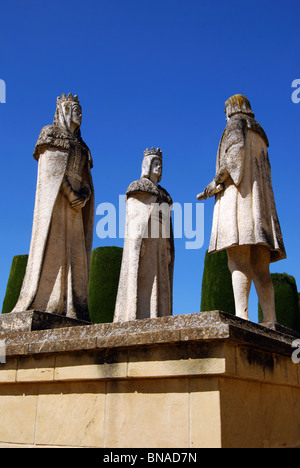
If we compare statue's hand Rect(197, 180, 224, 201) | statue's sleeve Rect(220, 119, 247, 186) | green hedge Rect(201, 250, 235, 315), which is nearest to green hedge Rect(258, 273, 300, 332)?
green hedge Rect(201, 250, 235, 315)

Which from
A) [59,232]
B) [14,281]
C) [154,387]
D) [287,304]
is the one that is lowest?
[154,387]

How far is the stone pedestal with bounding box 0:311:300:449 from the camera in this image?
3.44 meters

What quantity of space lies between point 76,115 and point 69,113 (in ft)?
0.33

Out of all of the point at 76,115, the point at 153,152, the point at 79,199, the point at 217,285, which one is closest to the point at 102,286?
the point at 217,285

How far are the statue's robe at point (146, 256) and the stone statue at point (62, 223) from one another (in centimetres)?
154

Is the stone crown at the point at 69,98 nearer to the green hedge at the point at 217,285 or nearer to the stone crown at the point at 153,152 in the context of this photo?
the stone crown at the point at 153,152

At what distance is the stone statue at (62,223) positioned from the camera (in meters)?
5.91

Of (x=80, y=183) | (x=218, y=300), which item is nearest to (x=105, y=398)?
(x=80, y=183)

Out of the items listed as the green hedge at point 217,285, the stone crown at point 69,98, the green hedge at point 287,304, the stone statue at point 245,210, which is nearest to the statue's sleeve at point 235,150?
the stone statue at point 245,210

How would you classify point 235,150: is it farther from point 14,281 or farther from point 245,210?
point 14,281

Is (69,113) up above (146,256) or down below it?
above

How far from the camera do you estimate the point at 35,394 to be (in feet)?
14.3

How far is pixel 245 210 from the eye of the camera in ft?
18.6
